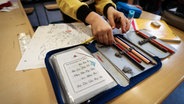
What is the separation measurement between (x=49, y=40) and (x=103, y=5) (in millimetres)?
411

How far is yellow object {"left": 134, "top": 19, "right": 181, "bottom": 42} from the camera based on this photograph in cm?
77

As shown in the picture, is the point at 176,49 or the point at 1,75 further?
the point at 176,49

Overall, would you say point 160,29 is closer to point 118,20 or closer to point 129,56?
point 118,20

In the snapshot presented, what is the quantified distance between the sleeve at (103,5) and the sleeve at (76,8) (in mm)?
169

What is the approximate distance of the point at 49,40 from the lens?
0.73m

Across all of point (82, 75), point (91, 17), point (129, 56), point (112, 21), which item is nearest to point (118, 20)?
point (112, 21)

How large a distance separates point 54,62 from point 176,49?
578 millimetres

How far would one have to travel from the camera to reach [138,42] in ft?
2.24

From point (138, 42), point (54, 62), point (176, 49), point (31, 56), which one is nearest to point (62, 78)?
point (54, 62)

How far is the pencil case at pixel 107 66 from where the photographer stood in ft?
1.45

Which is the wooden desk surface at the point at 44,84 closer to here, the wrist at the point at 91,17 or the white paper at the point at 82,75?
the white paper at the point at 82,75

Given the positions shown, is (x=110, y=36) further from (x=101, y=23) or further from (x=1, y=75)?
(x=1, y=75)

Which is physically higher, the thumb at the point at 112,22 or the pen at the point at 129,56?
the thumb at the point at 112,22

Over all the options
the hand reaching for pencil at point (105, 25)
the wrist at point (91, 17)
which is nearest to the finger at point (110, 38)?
the hand reaching for pencil at point (105, 25)
